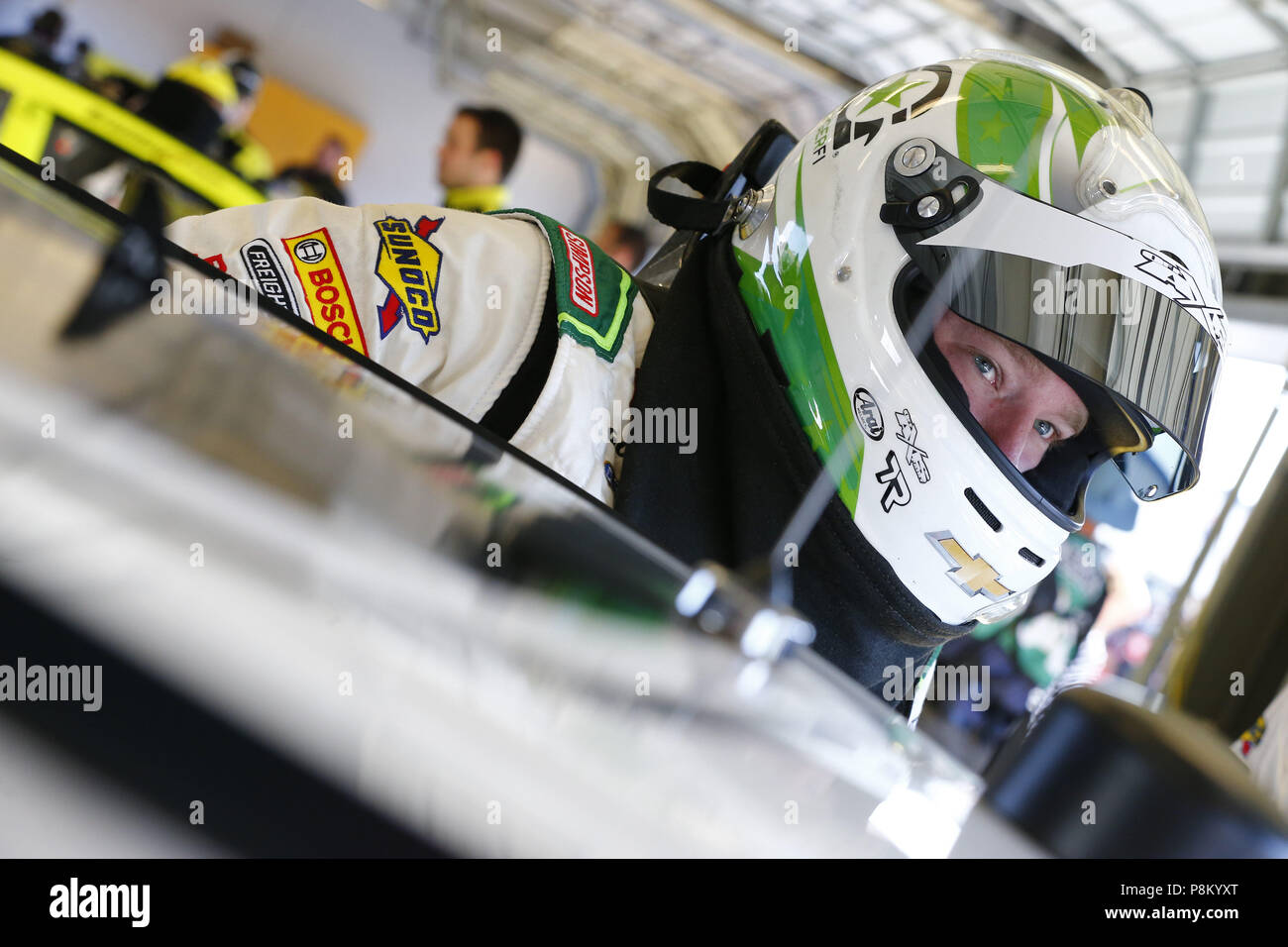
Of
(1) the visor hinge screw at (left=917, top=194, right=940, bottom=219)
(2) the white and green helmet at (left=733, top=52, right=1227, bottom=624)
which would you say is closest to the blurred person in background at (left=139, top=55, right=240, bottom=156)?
(2) the white and green helmet at (left=733, top=52, right=1227, bottom=624)

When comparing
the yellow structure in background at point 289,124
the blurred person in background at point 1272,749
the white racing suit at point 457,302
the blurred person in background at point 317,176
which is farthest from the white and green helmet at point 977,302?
the yellow structure in background at point 289,124

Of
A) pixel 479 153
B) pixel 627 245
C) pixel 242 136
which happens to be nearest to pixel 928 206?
pixel 479 153

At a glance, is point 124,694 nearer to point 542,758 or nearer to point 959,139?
point 542,758

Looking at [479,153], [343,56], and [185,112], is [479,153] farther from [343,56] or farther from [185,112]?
[343,56]

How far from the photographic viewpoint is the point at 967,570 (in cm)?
113

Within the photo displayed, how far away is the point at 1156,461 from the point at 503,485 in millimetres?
1126

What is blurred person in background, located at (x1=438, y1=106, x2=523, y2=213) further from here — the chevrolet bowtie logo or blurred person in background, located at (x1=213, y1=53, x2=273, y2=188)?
the chevrolet bowtie logo

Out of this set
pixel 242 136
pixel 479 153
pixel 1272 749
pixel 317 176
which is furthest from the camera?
pixel 317 176

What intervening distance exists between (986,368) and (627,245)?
5.52m

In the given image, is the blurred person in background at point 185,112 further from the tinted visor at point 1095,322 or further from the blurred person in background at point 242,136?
the tinted visor at point 1095,322

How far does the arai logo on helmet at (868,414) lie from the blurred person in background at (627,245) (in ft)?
17.3
